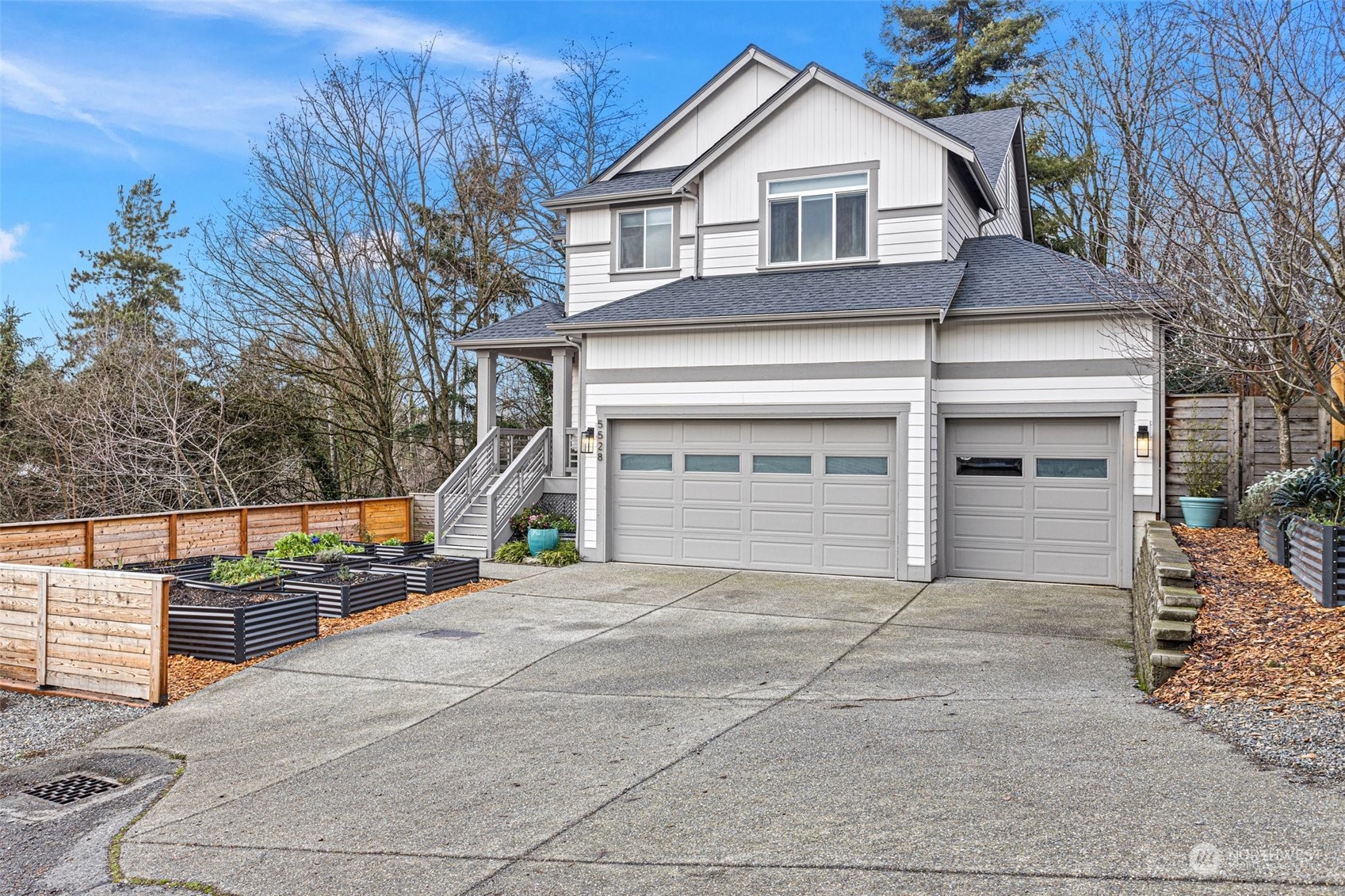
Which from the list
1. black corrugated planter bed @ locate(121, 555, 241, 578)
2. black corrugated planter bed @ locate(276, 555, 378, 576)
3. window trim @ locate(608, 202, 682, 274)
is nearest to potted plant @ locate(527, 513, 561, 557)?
black corrugated planter bed @ locate(276, 555, 378, 576)

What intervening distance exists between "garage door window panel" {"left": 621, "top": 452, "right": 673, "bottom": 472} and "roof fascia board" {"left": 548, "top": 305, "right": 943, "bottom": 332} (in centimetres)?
196

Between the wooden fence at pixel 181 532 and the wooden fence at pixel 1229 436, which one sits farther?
the wooden fence at pixel 181 532

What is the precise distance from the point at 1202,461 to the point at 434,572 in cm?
1031

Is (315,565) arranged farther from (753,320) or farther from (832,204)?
(832,204)

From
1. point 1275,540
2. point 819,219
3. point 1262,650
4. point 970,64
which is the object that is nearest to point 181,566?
point 819,219

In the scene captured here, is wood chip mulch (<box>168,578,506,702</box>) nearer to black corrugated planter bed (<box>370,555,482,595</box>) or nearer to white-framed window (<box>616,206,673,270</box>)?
black corrugated planter bed (<box>370,555,482,595</box>)

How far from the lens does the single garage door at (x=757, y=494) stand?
12.9m

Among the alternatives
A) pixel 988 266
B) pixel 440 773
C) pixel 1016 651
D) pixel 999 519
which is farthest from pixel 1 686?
pixel 988 266

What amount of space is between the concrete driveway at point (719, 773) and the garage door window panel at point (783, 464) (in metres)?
3.74

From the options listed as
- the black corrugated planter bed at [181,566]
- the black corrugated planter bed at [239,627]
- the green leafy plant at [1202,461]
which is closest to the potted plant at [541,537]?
the black corrugated planter bed at [181,566]

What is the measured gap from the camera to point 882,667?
8.02 metres

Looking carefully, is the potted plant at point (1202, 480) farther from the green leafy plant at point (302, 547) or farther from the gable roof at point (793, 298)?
the green leafy plant at point (302, 547)

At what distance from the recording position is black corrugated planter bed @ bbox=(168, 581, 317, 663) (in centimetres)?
908

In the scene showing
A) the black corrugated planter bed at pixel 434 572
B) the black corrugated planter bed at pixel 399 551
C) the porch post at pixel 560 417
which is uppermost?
the porch post at pixel 560 417
